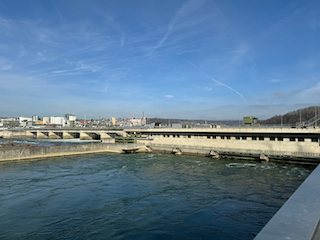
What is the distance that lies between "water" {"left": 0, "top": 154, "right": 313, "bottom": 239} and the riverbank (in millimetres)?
7618

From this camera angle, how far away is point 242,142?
49.2 meters

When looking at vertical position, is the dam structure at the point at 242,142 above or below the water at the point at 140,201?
above

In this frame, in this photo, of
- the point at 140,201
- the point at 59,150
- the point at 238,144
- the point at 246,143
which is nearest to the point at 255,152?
the point at 246,143

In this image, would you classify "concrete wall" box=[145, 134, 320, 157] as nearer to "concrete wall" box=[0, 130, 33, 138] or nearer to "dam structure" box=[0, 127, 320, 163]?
"dam structure" box=[0, 127, 320, 163]

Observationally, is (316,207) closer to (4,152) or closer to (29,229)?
(29,229)

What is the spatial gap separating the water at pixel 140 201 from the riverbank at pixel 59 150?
7.62 meters

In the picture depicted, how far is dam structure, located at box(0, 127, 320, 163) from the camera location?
135 feet

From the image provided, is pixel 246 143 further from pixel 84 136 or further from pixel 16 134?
pixel 16 134

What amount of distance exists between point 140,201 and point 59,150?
3678 cm

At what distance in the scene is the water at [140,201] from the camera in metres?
15.8

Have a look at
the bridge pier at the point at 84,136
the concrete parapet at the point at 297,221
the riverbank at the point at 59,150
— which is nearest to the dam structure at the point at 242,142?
the riverbank at the point at 59,150

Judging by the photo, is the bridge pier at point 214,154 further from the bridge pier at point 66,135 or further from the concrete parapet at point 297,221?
the bridge pier at point 66,135

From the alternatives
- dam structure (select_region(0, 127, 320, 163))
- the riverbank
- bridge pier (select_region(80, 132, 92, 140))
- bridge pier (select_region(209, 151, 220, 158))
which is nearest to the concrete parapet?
dam structure (select_region(0, 127, 320, 163))

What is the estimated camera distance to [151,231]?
1577cm
